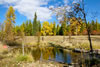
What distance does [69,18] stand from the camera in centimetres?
696

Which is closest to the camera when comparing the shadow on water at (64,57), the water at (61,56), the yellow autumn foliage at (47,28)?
the shadow on water at (64,57)

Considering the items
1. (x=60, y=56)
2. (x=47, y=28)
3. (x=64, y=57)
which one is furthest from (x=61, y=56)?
(x=47, y=28)

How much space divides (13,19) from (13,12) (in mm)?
1888

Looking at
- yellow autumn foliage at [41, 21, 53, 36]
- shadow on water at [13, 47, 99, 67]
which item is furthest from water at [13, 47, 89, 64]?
yellow autumn foliage at [41, 21, 53, 36]

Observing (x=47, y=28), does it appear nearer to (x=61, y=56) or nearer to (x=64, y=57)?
(x=61, y=56)

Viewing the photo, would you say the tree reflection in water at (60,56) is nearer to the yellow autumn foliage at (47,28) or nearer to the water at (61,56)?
the water at (61,56)

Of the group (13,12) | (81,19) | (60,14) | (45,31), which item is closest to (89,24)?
(81,19)

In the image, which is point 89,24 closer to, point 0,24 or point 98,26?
point 0,24

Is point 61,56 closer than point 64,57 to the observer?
No

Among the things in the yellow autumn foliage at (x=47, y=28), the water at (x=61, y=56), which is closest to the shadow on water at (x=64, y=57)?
the water at (x=61, y=56)

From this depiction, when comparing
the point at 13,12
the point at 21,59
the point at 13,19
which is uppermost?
the point at 13,12

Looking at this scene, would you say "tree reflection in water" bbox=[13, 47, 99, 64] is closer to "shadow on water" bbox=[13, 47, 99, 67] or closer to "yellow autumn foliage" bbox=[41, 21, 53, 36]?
"shadow on water" bbox=[13, 47, 99, 67]

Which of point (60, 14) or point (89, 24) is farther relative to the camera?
point (89, 24)

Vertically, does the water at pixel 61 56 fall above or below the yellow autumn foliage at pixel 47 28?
below
